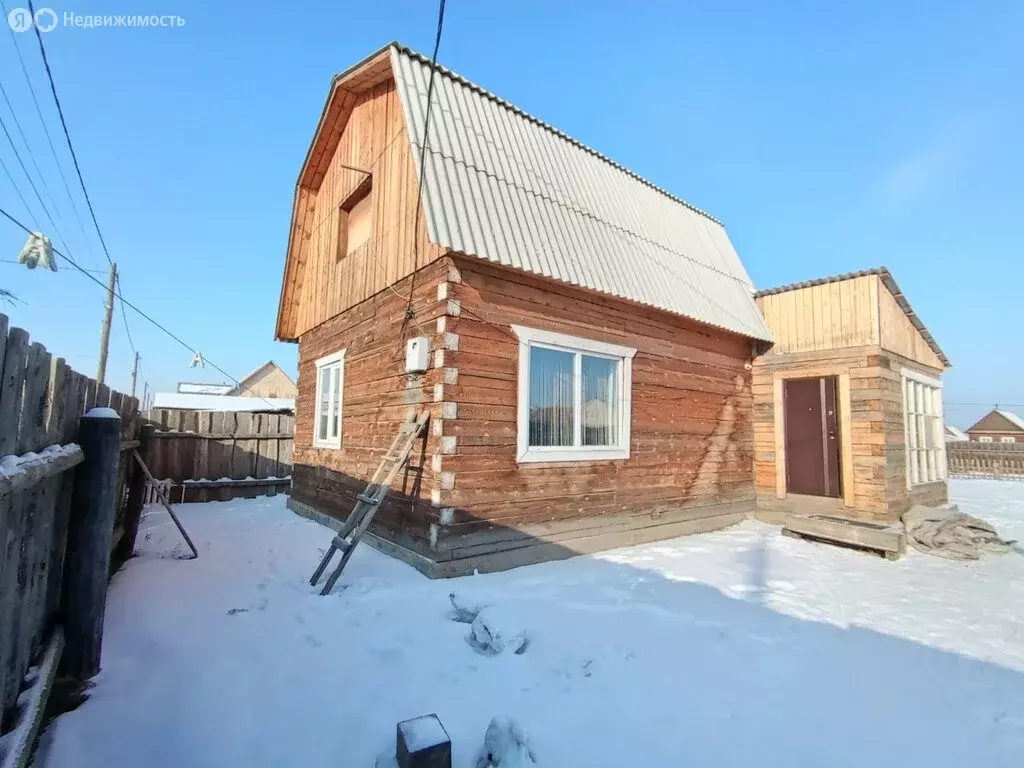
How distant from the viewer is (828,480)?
8852 millimetres

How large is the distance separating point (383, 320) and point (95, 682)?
198 inches

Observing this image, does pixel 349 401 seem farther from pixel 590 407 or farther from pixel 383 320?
pixel 590 407

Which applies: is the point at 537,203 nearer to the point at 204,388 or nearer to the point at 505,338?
the point at 505,338

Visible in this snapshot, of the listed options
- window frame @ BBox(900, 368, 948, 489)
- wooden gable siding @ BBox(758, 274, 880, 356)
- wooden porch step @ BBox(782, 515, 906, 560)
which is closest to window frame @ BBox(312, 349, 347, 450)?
wooden porch step @ BBox(782, 515, 906, 560)

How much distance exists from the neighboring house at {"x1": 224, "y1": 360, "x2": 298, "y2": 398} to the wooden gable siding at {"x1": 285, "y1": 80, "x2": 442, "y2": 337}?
1421 inches

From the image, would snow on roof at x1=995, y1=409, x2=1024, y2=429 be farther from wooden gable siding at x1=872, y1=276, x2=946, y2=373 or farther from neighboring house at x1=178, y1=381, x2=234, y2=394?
neighboring house at x1=178, y1=381, x2=234, y2=394

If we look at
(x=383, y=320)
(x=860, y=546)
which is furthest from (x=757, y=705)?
(x=383, y=320)

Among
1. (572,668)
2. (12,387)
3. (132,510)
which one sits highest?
(12,387)

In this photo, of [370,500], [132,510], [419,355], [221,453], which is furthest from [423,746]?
[221,453]

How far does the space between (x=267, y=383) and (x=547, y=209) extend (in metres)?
42.7

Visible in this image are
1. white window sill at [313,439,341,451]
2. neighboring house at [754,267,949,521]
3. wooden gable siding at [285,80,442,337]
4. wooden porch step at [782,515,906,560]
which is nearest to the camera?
wooden gable siding at [285,80,442,337]

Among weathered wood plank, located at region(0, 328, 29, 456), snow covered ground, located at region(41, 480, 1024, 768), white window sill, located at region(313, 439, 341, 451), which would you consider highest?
weathered wood plank, located at region(0, 328, 29, 456)

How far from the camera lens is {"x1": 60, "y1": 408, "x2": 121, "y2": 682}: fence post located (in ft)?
9.93

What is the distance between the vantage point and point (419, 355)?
593cm
